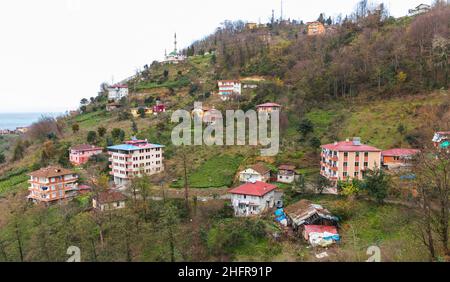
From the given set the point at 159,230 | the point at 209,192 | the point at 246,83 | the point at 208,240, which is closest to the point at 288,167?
the point at 209,192

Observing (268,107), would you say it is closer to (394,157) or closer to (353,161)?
(353,161)

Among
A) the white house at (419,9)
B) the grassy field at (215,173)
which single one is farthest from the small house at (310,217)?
the white house at (419,9)

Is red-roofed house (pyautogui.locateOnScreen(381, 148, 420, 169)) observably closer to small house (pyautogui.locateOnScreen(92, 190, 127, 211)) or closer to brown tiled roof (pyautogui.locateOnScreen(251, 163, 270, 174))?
brown tiled roof (pyautogui.locateOnScreen(251, 163, 270, 174))

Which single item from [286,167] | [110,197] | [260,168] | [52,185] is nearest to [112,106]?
[52,185]

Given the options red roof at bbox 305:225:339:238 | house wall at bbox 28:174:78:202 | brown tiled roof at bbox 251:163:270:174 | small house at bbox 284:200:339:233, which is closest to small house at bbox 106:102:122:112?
house wall at bbox 28:174:78:202

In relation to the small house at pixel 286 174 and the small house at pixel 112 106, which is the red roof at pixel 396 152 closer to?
the small house at pixel 286 174

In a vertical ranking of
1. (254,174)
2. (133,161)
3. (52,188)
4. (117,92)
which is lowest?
(52,188)
